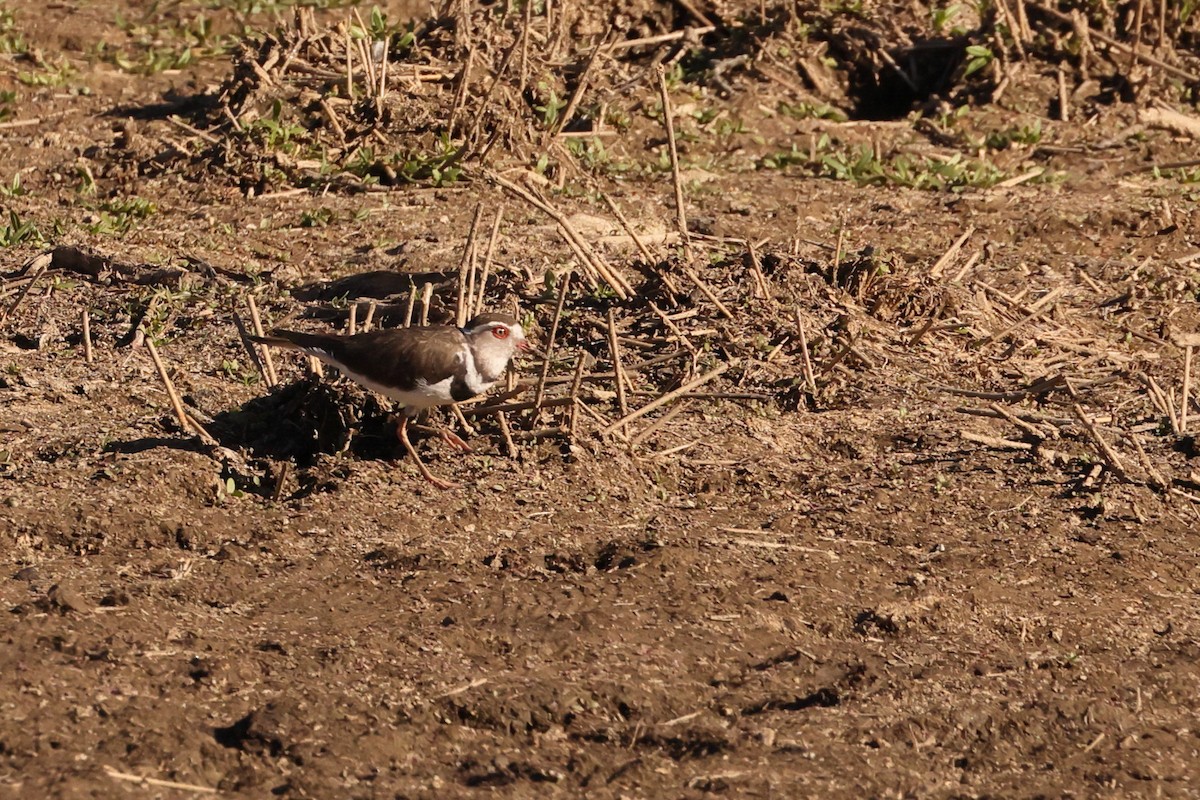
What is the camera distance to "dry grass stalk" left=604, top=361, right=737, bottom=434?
7.15 metres

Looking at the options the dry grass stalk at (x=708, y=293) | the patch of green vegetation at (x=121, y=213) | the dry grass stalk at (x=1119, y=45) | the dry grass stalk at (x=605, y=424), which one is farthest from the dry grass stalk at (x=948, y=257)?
the patch of green vegetation at (x=121, y=213)

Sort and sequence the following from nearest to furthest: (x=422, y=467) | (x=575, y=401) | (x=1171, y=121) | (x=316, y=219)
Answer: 1. (x=422, y=467)
2. (x=575, y=401)
3. (x=316, y=219)
4. (x=1171, y=121)

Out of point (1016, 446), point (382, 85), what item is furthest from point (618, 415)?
point (382, 85)

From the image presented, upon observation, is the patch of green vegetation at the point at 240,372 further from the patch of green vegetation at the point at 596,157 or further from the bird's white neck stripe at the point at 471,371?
the patch of green vegetation at the point at 596,157

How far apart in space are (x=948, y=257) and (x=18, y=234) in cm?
555

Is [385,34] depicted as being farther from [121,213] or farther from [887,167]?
[887,167]

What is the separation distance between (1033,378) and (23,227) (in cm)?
593

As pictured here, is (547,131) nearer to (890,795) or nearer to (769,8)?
(769,8)

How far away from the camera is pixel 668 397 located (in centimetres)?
743

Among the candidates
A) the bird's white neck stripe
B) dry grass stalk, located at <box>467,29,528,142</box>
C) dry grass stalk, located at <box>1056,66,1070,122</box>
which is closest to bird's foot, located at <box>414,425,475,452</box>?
the bird's white neck stripe

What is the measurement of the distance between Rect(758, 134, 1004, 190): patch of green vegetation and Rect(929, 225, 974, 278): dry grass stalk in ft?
4.07

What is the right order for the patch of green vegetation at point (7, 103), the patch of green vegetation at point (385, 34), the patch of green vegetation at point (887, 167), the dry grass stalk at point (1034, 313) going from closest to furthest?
the dry grass stalk at point (1034, 313) < the patch of green vegetation at point (887, 167) < the patch of green vegetation at point (385, 34) < the patch of green vegetation at point (7, 103)

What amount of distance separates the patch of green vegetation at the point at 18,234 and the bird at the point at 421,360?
2.64 meters

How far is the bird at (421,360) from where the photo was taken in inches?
274
